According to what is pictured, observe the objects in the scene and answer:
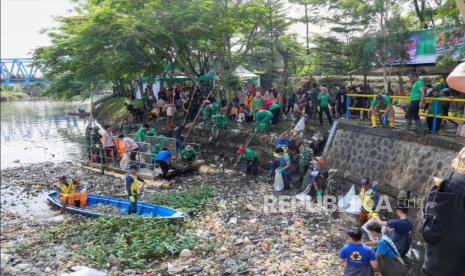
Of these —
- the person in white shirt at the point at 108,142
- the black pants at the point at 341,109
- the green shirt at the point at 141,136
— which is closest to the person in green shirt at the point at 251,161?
the black pants at the point at 341,109

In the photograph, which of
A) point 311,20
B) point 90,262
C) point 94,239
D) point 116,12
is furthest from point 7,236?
point 311,20

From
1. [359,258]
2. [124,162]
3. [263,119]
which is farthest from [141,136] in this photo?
[359,258]

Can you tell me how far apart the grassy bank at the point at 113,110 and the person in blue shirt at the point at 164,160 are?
1673cm

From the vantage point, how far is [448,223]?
1.78m

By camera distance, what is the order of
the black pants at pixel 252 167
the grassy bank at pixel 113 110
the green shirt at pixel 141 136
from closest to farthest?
Result: the black pants at pixel 252 167 < the green shirt at pixel 141 136 < the grassy bank at pixel 113 110

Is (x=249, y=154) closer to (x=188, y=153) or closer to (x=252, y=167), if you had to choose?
(x=252, y=167)

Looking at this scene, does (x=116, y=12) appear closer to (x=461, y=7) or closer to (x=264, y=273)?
(x=264, y=273)

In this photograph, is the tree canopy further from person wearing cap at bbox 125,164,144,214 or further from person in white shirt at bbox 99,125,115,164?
person wearing cap at bbox 125,164,144,214

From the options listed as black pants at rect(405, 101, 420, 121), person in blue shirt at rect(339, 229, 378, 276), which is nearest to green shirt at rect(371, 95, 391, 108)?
black pants at rect(405, 101, 420, 121)

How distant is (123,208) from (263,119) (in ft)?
22.9

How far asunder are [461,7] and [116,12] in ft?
54.1

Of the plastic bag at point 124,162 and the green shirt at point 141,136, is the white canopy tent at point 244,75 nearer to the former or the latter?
the green shirt at point 141,136

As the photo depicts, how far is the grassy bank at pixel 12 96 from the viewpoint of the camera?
8094cm

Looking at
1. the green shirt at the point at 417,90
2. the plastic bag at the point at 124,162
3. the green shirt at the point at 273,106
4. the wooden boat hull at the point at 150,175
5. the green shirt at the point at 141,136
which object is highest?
the green shirt at the point at 417,90
